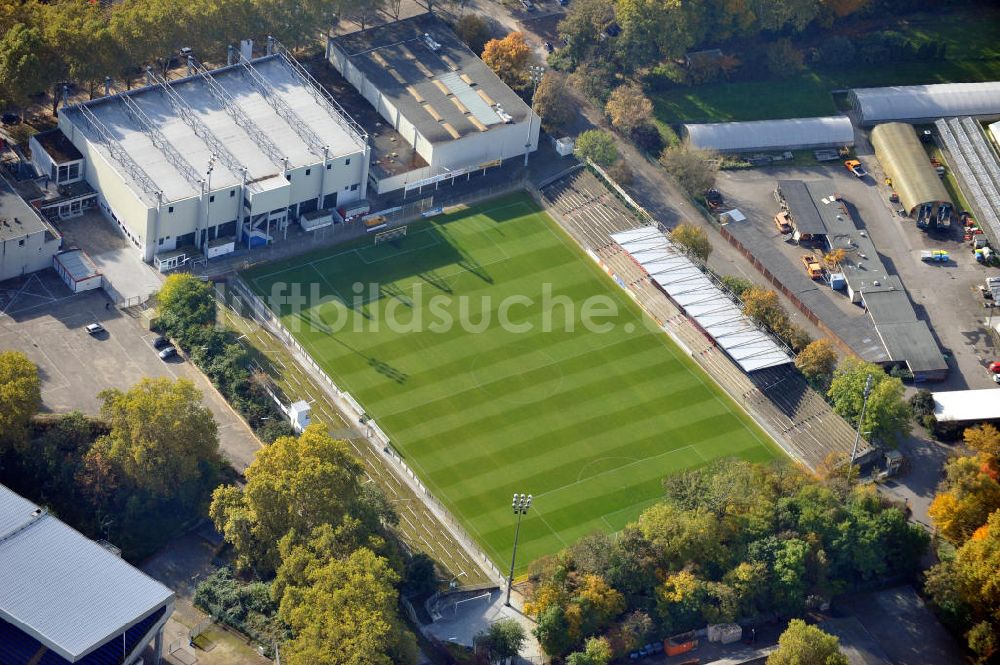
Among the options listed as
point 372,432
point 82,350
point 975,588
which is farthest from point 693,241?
point 82,350

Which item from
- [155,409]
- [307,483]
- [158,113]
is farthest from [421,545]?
[158,113]

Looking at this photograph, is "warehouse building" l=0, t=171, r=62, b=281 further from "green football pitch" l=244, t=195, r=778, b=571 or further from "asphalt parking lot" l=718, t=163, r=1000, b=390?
"asphalt parking lot" l=718, t=163, r=1000, b=390

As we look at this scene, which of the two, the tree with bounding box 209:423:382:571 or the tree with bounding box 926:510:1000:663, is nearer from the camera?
the tree with bounding box 209:423:382:571

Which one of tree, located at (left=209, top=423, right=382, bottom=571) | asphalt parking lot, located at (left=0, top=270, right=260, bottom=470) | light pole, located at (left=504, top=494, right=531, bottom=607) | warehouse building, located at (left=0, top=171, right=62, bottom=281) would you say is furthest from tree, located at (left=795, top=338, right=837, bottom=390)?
warehouse building, located at (left=0, top=171, right=62, bottom=281)

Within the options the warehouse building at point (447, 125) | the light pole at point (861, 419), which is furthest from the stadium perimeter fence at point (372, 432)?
the light pole at point (861, 419)

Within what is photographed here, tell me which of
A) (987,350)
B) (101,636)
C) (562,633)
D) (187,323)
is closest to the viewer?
(101,636)

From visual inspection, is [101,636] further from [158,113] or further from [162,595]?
[158,113]
